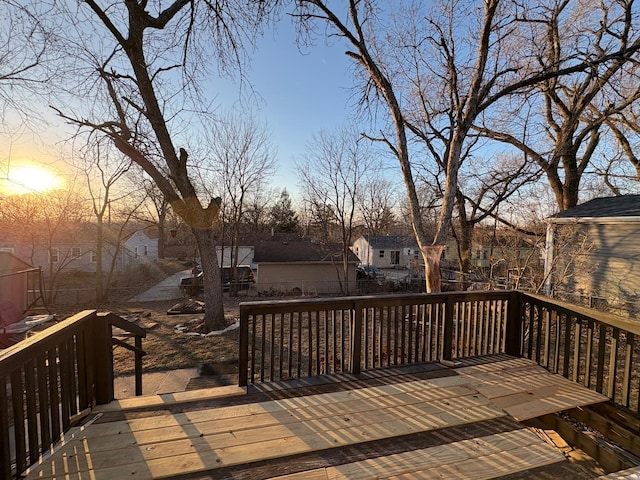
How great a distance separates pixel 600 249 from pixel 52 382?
13441mm

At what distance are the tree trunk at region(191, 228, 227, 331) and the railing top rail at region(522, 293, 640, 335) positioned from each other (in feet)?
Result: 23.3

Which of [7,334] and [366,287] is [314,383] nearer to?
[7,334]

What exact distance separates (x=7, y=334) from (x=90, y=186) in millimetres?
8419

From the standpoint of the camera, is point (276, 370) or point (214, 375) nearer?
point (214, 375)

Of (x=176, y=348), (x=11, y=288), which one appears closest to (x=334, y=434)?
(x=176, y=348)

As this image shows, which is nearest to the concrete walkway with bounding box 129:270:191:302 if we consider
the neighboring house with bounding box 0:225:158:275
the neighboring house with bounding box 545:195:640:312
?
the neighboring house with bounding box 0:225:158:275

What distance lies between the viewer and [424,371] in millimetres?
3160

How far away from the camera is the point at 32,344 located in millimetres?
1798

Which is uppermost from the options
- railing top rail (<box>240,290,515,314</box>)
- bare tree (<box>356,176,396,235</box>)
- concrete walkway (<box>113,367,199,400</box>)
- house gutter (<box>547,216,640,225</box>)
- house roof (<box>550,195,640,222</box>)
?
bare tree (<box>356,176,396,235</box>)

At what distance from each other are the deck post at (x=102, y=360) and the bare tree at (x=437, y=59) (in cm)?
490

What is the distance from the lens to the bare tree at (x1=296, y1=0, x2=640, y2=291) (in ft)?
17.0

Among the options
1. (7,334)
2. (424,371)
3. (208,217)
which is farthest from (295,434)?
(7,334)

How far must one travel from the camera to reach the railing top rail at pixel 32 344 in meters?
1.60

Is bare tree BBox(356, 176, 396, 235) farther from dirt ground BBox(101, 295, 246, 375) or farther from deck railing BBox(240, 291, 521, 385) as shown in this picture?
deck railing BBox(240, 291, 521, 385)
